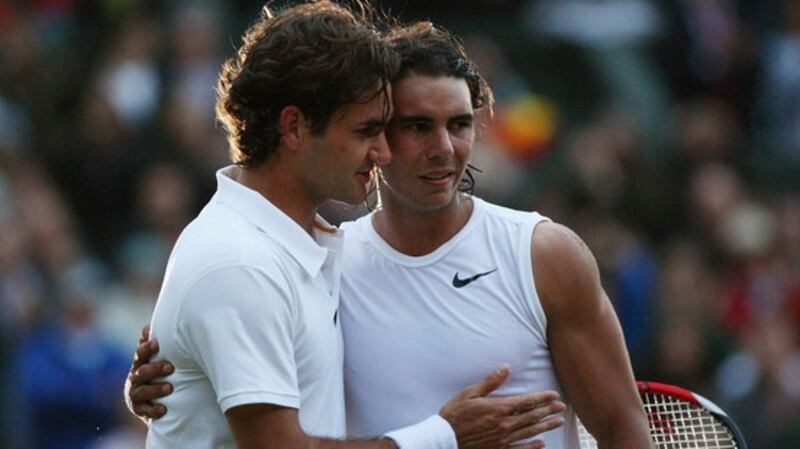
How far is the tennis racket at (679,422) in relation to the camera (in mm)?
5336

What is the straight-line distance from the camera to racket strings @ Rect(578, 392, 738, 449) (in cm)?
535

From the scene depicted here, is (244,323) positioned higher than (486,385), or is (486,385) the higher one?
(244,323)

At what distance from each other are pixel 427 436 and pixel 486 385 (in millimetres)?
242

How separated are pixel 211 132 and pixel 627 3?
2.95m

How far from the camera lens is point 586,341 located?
486 cm

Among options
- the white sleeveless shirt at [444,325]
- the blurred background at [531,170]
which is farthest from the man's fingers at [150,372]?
the blurred background at [531,170]

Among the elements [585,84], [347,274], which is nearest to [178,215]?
[585,84]

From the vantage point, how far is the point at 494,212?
509 centimetres

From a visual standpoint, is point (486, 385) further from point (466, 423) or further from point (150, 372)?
point (150, 372)

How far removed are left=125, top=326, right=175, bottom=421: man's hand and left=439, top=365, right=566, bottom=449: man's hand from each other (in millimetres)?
745

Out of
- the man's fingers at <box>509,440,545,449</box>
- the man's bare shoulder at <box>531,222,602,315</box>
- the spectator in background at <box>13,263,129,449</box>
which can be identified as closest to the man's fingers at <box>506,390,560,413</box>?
the man's fingers at <box>509,440,545,449</box>

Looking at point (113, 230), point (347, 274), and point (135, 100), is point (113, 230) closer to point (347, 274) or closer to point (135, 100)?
point (135, 100)

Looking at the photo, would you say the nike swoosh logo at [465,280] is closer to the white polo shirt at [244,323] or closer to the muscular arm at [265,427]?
the white polo shirt at [244,323]

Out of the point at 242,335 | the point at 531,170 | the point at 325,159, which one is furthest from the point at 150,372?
the point at 531,170
